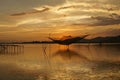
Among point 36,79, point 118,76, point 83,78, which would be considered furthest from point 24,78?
point 118,76

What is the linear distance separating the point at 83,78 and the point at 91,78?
696 millimetres

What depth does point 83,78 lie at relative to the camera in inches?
878

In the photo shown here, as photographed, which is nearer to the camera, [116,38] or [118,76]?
[118,76]

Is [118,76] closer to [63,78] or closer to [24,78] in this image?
[63,78]

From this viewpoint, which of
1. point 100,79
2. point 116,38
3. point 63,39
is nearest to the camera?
point 100,79

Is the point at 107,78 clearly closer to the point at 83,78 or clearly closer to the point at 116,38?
the point at 83,78

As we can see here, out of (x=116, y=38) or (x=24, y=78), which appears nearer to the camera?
(x=24, y=78)

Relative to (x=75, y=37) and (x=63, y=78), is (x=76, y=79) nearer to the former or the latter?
(x=63, y=78)

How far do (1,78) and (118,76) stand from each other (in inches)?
397

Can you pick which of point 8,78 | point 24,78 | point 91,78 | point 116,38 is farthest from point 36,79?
point 116,38

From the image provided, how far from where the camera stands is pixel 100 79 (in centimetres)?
2198

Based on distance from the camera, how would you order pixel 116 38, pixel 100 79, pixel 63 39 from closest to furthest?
pixel 100 79, pixel 63 39, pixel 116 38

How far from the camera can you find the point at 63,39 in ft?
286

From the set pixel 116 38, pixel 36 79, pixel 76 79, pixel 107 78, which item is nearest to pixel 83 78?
pixel 76 79
